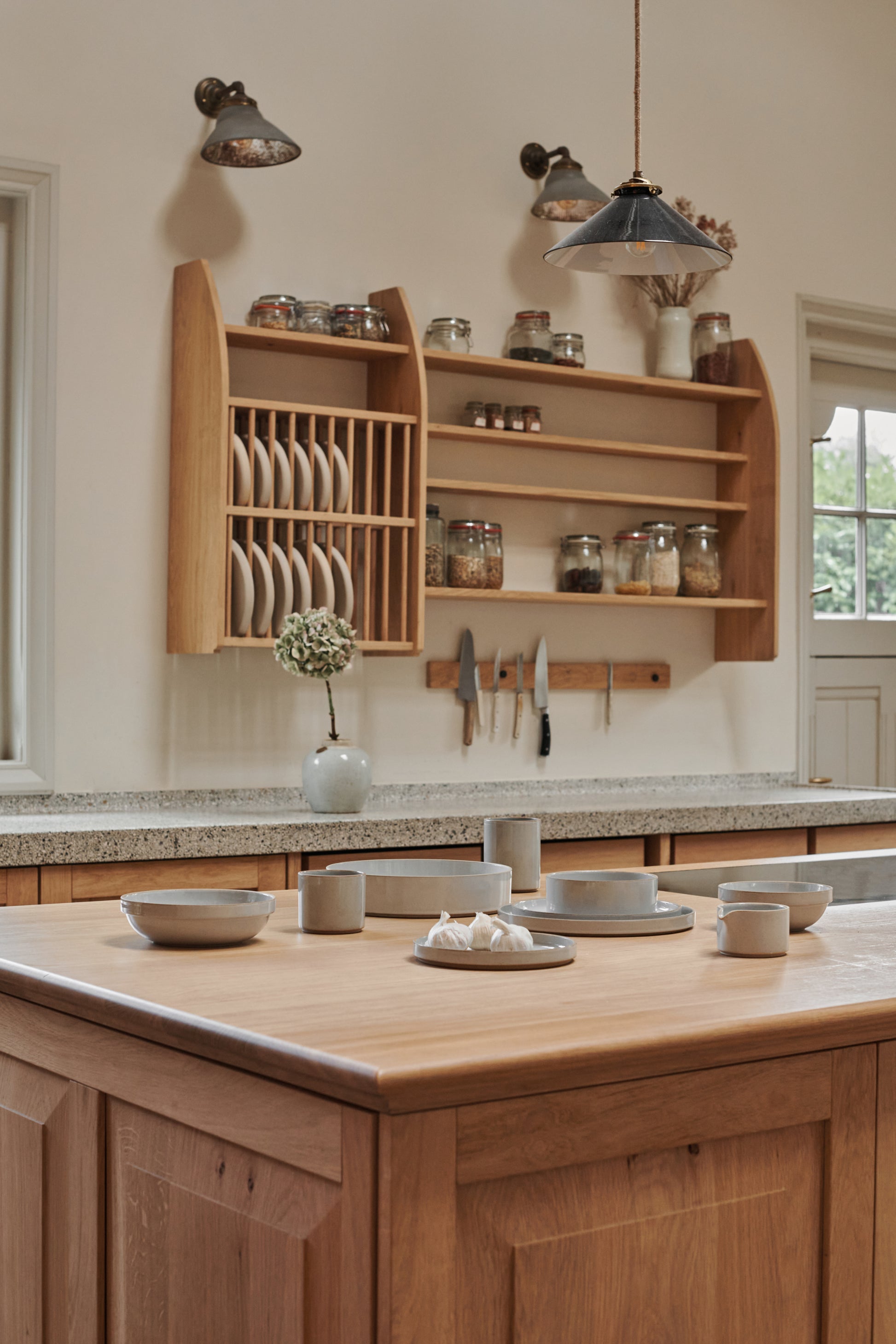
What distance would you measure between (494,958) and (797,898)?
0.43 meters

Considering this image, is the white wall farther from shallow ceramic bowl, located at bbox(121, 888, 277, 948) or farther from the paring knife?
shallow ceramic bowl, located at bbox(121, 888, 277, 948)

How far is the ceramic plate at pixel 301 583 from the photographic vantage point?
3396 mm

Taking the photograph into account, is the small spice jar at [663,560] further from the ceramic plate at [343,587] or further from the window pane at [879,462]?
the window pane at [879,462]

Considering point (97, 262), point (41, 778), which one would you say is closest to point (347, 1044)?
point (41, 778)

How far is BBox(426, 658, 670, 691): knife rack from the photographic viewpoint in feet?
12.8

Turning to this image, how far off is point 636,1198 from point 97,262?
284cm

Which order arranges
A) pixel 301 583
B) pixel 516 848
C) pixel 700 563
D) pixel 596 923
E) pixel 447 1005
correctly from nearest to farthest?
pixel 447 1005
pixel 596 923
pixel 516 848
pixel 301 583
pixel 700 563

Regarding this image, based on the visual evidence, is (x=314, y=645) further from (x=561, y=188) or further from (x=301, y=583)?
(x=561, y=188)

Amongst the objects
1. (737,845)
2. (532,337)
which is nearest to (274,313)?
(532,337)

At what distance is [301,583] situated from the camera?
342cm

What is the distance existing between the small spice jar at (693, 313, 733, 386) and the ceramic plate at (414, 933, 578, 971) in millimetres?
3087

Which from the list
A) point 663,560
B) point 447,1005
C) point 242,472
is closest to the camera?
point 447,1005

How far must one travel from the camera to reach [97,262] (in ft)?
11.2

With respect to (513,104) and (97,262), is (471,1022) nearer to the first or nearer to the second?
(97,262)
